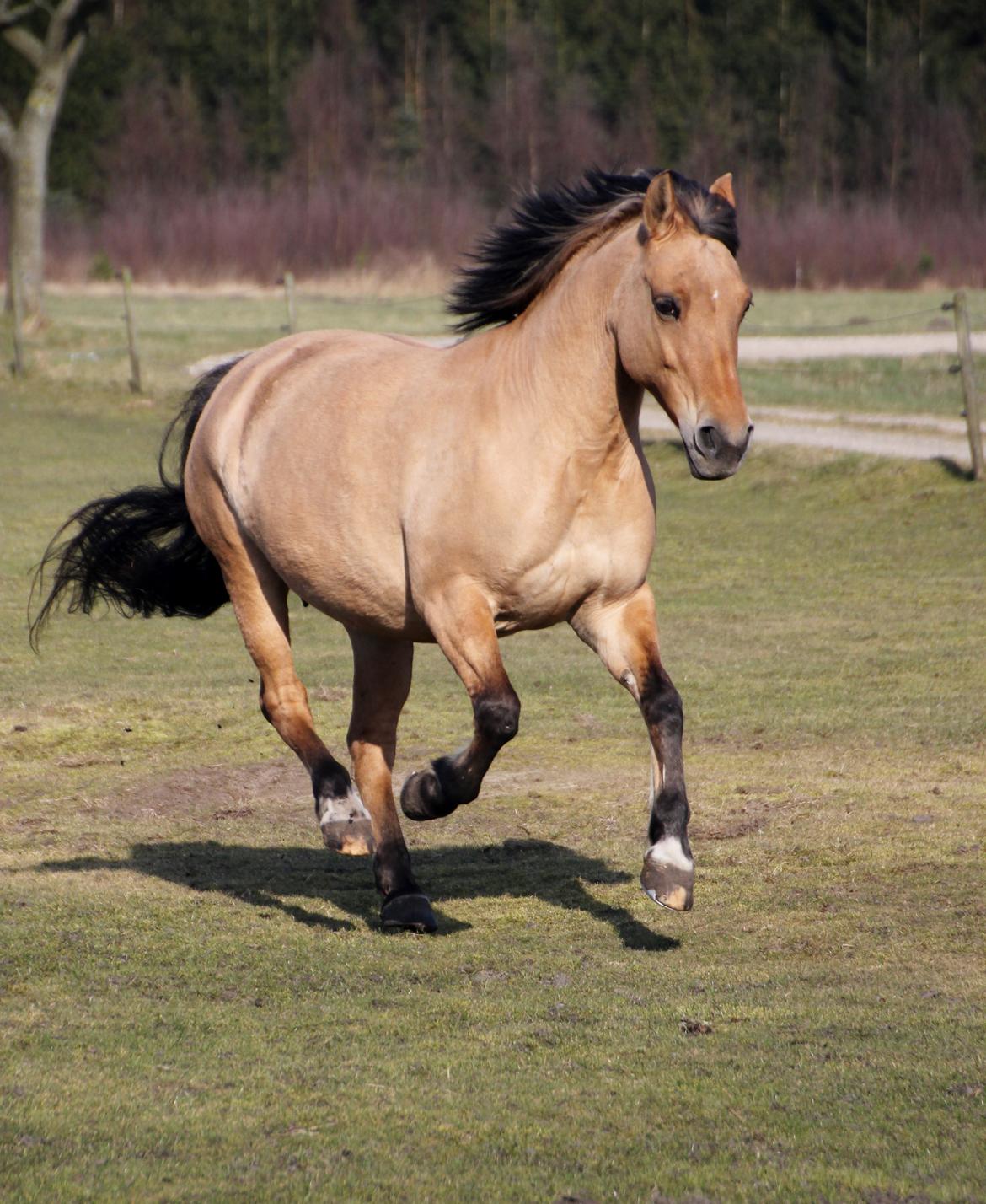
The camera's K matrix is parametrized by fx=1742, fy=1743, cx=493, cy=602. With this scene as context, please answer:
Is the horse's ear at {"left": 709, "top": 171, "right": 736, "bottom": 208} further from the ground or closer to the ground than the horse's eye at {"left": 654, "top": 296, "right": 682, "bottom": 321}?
further from the ground

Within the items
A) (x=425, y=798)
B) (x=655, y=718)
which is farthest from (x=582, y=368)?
(x=425, y=798)

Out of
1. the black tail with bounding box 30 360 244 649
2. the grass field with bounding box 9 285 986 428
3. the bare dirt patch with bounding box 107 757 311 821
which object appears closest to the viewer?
the black tail with bounding box 30 360 244 649

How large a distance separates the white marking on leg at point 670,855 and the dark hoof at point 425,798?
2.49 feet

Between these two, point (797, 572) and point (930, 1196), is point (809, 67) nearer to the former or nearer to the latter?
point (797, 572)

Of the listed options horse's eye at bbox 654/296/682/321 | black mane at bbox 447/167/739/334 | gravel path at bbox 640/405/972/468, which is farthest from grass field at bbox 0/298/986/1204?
gravel path at bbox 640/405/972/468

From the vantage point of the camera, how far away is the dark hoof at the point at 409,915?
5.96 meters

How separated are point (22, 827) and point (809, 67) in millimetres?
62695

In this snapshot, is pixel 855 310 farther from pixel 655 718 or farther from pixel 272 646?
pixel 655 718

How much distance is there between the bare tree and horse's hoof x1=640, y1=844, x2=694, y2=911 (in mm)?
28340

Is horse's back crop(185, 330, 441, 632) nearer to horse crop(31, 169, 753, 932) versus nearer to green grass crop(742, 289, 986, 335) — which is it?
horse crop(31, 169, 753, 932)

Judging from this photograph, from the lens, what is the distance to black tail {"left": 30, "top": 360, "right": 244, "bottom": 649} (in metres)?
7.33

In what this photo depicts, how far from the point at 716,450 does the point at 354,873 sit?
9.86ft

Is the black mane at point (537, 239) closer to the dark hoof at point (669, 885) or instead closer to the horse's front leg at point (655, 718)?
the horse's front leg at point (655, 718)

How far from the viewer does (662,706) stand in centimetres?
535
